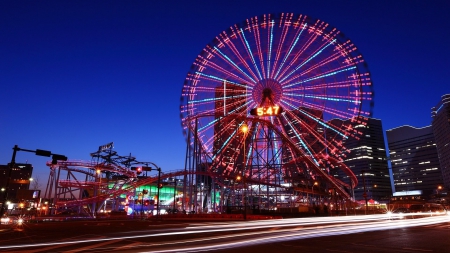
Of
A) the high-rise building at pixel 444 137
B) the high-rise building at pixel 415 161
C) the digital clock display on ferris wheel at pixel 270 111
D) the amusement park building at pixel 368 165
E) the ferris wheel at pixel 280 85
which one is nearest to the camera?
the digital clock display on ferris wheel at pixel 270 111

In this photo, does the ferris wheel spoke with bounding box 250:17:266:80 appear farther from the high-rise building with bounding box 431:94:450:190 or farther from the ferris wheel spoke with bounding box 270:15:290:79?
the high-rise building with bounding box 431:94:450:190

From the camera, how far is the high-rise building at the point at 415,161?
6191 inches

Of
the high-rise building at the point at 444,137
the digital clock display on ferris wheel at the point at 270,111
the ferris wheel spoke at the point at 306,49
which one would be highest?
the high-rise building at the point at 444,137

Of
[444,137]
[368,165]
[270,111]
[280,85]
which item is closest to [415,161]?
[444,137]

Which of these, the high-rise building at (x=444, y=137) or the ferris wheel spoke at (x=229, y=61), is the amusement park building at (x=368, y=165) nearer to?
the high-rise building at (x=444, y=137)

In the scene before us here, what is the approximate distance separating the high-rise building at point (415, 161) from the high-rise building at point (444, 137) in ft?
32.4

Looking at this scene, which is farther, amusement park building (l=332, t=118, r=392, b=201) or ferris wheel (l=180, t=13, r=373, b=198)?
amusement park building (l=332, t=118, r=392, b=201)

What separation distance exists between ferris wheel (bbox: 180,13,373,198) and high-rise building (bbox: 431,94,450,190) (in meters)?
→ 125

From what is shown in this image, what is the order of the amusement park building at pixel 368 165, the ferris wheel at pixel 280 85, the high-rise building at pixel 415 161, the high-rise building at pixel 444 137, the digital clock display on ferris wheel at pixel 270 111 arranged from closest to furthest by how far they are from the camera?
1. the digital clock display on ferris wheel at pixel 270 111
2. the ferris wheel at pixel 280 85
3. the high-rise building at pixel 444 137
4. the high-rise building at pixel 415 161
5. the amusement park building at pixel 368 165

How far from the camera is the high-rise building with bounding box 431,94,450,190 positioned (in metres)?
139

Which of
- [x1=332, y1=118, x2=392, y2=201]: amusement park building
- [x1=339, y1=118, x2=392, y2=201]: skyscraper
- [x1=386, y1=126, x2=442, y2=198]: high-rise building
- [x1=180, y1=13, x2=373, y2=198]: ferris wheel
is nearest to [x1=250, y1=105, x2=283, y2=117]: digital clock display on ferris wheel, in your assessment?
[x1=180, y1=13, x2=373, y2=198]: ferris wheel

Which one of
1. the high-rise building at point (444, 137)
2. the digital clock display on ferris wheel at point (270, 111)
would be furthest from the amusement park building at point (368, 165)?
the digital clock display on ferris wheel at point (270, 111)

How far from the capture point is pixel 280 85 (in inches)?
1625

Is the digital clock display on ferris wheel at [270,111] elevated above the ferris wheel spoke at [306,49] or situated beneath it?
situated beneath
